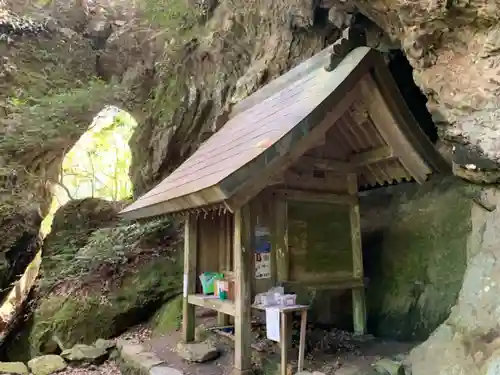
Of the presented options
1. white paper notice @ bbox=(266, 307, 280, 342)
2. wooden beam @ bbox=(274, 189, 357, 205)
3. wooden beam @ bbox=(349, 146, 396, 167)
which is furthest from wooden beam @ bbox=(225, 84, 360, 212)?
white paper notice @ bbox=(266, 307, 280, 342)

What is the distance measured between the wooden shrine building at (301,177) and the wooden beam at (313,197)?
13 mm

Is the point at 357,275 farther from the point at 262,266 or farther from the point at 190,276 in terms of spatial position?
the point at 190,276

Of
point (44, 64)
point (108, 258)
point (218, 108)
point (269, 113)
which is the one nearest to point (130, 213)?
point (269, 113)

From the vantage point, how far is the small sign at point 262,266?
4.68 m

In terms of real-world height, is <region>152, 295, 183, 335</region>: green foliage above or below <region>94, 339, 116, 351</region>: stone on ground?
above

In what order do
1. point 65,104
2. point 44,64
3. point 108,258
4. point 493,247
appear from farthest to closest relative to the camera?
point 44,64, point 65,104, point 108,258, point 493,247

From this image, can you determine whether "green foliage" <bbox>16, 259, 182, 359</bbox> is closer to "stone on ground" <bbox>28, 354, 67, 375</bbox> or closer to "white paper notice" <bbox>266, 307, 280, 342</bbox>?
"stone on ground" <bbox>28, 354, 67, 375</bbox>

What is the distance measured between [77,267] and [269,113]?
6.00 meters

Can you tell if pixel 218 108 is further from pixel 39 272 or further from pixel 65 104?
pixel 39 272

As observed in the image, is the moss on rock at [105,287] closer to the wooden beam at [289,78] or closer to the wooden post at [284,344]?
the wooden beam at [289,78]

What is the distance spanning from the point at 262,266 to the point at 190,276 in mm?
1540

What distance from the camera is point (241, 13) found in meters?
10.0

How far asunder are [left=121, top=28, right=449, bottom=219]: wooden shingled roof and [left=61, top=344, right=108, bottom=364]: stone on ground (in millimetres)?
2559

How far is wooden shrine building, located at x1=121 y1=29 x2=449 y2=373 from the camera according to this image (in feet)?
13.6
